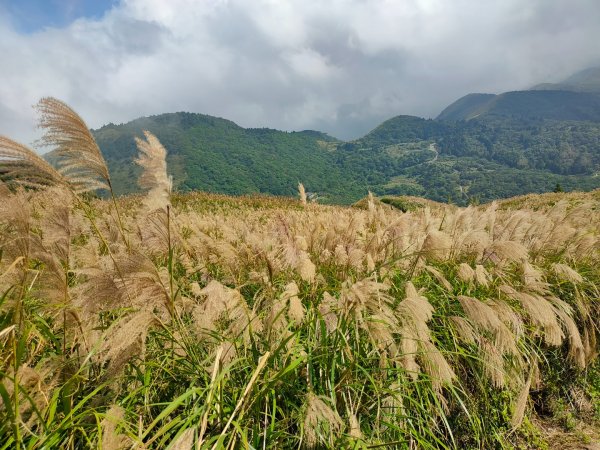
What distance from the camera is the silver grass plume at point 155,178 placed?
6.49ft

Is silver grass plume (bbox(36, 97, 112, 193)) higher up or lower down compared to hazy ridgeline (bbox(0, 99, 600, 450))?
higher up

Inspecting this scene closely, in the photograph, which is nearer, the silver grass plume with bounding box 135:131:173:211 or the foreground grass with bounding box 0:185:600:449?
the foreground grass with bounding box 0:185:600:449

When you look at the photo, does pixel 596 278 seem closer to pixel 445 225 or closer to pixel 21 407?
pixel 445 225

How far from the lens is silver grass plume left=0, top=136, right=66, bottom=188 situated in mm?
1891

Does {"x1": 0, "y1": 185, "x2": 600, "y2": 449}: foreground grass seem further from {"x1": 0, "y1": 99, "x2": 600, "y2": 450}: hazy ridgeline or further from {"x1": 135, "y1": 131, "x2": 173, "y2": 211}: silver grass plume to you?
{"x1": 135, "y1": 131, "x2": 173, "y2": 211}: silver grass plume

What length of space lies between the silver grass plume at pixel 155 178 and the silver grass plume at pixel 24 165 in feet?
1.52

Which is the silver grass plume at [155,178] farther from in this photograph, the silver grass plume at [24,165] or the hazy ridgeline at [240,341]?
the silver grass plume at [24,165]

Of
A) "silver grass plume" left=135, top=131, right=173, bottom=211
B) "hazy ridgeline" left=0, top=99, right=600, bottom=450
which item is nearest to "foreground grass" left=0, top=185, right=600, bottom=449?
"hazy ridgeline" left=0, top=99, right=600, bottom=450

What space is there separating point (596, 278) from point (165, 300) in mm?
4731

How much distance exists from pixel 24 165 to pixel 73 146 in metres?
0.27

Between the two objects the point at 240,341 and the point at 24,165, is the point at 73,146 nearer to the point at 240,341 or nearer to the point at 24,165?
the point at 24,165

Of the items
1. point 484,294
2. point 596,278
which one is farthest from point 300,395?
point 596,278

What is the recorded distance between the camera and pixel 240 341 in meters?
2.57

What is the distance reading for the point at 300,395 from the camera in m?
2.29
